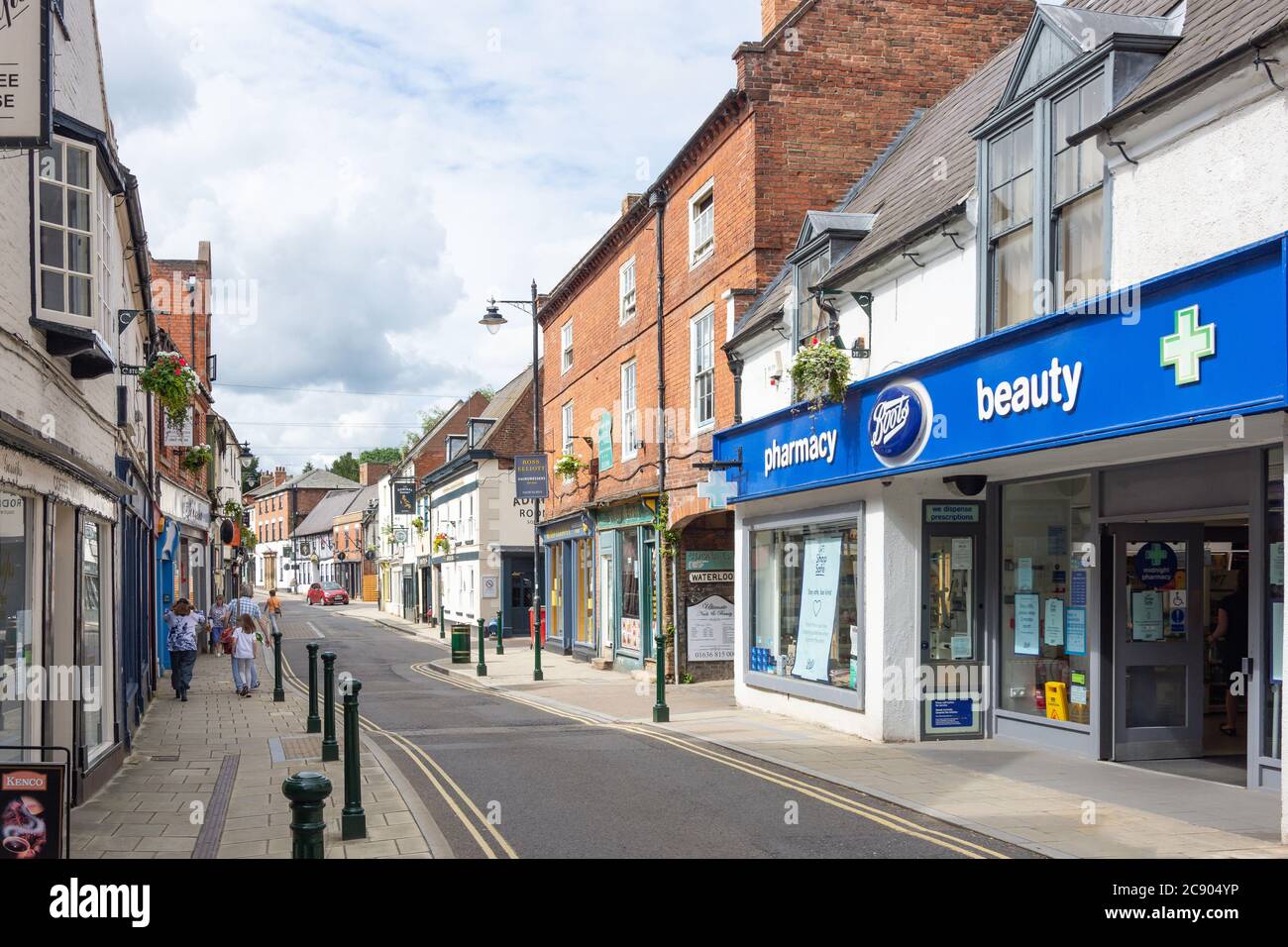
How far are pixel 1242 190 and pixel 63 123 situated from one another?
9982mm

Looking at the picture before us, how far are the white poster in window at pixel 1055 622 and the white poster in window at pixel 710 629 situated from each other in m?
9.96

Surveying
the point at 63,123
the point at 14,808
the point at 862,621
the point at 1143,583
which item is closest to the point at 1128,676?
the point at 1143,583

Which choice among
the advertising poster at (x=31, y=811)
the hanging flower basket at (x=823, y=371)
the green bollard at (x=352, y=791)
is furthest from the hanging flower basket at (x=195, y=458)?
the advertising poster at (x=31, y=811)

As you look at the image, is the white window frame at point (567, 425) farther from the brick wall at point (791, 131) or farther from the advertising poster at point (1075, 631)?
the advertising poster at point (1075, 631)

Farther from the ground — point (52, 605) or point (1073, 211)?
point (1073, 211)

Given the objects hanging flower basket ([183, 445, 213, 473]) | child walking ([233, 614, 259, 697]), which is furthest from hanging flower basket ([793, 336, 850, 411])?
hanging flower basket ([183, 445, 213, 473])

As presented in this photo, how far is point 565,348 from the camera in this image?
108 feet

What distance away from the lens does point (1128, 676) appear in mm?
11844

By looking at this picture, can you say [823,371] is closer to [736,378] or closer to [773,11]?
[736,378]

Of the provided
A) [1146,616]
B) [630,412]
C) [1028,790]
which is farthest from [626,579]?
[1028,790]
